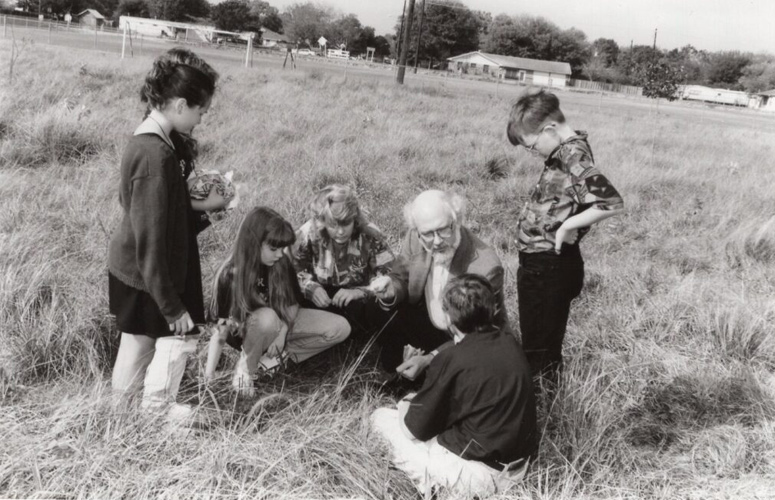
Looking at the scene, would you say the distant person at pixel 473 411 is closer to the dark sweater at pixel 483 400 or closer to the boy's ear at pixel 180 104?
the dark sweater at pixel 483 400

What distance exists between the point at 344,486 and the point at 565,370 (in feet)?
4.48

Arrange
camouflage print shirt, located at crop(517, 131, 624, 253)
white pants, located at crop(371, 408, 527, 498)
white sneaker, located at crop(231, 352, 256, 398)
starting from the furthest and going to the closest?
white sneaker, located at crop(231, 352, 256, 398)
camouflage print shirt, located at crop(517, 131, 624, 253)
white pants, located at crop(371, 408, 527, 498)

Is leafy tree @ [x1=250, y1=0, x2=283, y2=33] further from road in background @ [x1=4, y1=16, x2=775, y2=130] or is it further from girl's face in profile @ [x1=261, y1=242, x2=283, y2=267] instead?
girl's face in profile @ [x1=261, y1=242, x2=283, y2=267]

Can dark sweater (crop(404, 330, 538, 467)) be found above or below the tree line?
below

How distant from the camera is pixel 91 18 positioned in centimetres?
2520

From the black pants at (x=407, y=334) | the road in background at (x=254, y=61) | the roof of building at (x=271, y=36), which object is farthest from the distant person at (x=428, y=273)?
the roof of building at (x=271, y=36)

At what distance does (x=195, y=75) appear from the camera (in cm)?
206

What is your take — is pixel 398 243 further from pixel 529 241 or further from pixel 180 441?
pixel 180 441

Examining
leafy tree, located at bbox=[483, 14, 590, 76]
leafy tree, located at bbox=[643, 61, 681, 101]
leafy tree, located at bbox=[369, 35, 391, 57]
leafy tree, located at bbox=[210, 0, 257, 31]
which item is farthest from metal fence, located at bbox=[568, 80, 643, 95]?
leafy tree, located at bbox=[210, 0, 257, 31]

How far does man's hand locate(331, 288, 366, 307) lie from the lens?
313 centimetres

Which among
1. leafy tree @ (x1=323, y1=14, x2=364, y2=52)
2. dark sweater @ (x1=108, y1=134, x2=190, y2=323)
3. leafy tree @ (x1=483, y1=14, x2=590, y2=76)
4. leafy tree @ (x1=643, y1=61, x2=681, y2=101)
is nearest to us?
dark sweater @ (x1=108, y1=134, x2=190, y2=323)

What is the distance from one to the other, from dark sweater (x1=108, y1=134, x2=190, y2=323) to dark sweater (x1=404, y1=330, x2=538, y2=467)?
0.93 m

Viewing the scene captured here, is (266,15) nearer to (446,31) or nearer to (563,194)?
(446,31)

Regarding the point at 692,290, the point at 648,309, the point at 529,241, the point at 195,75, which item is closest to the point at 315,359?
the point at 529,241
